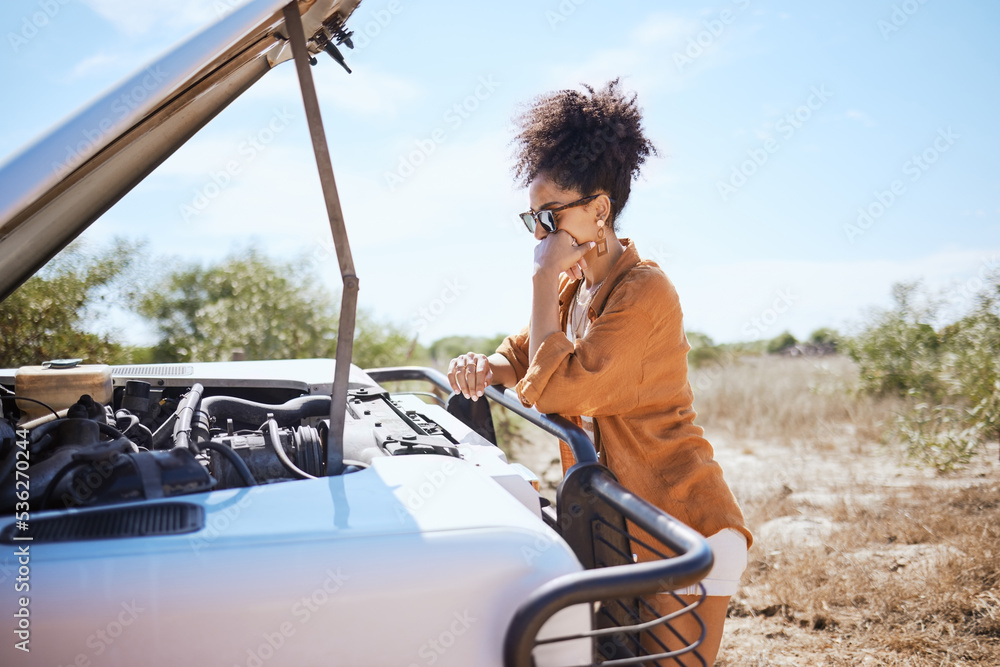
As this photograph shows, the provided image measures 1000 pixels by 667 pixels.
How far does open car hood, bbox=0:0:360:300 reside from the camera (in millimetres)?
1512

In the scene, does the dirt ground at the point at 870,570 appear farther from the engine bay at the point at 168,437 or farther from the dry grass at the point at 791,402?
the engine bay at the point at 168,437

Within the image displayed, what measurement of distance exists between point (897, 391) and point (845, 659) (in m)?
7.07

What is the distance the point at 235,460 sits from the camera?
5.94 ft

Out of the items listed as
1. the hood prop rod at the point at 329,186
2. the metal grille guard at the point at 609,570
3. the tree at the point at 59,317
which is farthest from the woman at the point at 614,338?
the tree at the point at 59,317

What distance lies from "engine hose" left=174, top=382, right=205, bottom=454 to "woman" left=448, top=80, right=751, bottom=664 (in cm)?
96

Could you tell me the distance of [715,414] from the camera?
10773 mm

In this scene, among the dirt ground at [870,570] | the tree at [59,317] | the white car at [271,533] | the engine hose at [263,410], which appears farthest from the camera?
the tree at [59,317]

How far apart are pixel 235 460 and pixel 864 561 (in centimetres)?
411

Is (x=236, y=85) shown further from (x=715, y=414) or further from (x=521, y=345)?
(x=715, y=414)

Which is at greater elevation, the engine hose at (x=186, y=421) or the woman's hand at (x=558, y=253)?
the woman's hand at (x=558, y=253)

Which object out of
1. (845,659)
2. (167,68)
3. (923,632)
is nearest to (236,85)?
(167,68)

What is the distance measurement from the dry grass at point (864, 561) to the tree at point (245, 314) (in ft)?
15.2

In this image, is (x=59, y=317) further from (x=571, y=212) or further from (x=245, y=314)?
(x=571, y=212)

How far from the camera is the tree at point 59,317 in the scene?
5734 millimetres
